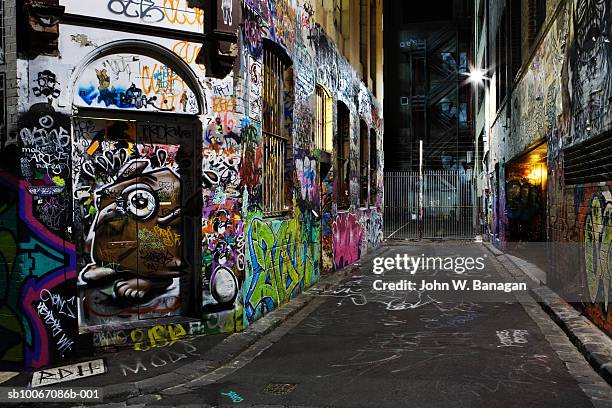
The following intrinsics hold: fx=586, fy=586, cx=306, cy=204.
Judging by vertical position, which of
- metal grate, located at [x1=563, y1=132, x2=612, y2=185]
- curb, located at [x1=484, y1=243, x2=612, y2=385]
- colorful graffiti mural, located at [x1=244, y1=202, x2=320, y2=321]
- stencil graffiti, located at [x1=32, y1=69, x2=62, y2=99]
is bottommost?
curb, located at [x1=484, y1=243, x2=612, y2=385]

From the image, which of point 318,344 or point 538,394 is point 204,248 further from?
point 538,394

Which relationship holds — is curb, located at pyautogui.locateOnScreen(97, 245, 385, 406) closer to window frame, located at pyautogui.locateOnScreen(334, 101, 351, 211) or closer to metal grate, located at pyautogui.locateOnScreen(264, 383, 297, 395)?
metal grate, located at pyautogui.locateOnScreen(264, 383, 297, 395)

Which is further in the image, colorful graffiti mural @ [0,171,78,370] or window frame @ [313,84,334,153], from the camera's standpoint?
window frame @ [313,84,334,153]

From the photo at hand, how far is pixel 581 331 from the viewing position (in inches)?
297

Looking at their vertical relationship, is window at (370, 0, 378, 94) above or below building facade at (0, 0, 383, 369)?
above

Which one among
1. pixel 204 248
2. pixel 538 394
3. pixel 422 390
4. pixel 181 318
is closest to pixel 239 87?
pixel 204 248

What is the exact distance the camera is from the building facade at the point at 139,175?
21.3 ft

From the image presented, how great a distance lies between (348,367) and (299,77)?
6538 mm

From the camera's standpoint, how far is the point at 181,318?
770 cm

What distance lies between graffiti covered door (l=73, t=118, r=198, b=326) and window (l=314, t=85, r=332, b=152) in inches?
234

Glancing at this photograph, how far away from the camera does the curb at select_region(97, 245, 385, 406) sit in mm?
5496

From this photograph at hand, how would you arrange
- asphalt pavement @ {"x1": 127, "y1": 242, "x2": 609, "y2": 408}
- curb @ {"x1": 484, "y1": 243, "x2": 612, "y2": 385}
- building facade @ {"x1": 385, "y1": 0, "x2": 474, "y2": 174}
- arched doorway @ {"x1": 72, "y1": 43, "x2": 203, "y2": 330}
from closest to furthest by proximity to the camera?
asphalt pavement @ {"x1": 127, "y1": 242, "x2": 609, "y2": 408} < curb @ {"x1": 484, "y1": 243, "x2": 612, "y2": 385} < arched doorway @ {"x1": 72, "y1": 43, "x2": 203, "y2": 330} < building facade @ {"x1": 385, "y1": 0, "x2": 474, "y2": 174}

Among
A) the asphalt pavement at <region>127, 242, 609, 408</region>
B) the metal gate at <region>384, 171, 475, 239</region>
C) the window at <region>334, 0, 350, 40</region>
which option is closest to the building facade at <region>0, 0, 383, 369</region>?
the asphalt pavement at <region>127, 242, 609, 408</region>

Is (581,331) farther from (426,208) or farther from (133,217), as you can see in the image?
(426,208)
